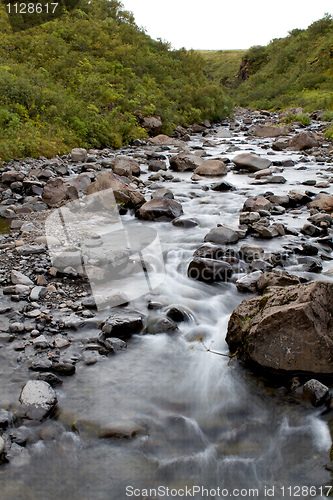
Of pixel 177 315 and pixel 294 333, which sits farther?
pixel 177 315

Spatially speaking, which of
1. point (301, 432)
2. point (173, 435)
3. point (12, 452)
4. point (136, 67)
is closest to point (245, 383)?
point (301, 432)

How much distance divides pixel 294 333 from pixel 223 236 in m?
3.05

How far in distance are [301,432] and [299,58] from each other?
52.8m

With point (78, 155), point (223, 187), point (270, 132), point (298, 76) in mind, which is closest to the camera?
point (223, 187)

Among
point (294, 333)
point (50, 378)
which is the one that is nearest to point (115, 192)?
point (50, 378)

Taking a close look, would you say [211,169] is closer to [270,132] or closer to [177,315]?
[177,315]

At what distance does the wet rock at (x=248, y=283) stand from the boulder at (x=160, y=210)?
9.86 feet

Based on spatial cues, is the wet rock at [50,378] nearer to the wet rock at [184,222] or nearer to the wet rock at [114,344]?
the wet rock at [114,344]

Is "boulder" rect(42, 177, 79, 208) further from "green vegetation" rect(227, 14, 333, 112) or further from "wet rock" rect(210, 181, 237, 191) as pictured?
"green vegetation" rect(227, 14, 333, 112)

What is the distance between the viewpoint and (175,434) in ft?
8.88

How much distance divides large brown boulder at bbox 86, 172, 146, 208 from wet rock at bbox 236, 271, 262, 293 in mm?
3923

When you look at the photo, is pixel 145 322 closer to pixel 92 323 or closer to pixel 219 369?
pixel 92 323

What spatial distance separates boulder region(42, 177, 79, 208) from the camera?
7.84 m

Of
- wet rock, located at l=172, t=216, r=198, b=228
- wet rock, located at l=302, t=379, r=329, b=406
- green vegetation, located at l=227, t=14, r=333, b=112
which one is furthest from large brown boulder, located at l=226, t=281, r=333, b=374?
green vegetation, located at l=227, t=14, r=333, b=112
